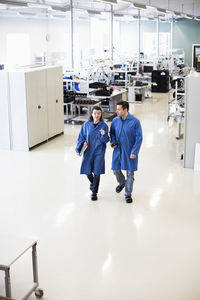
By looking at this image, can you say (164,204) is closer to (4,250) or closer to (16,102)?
(4,250)

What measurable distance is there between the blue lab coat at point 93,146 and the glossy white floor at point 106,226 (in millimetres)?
565

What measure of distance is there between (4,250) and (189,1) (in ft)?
53.7

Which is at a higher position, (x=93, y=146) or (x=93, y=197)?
(x=93, y=146)

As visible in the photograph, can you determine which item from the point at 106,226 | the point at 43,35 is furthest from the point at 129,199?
the point at 43,35

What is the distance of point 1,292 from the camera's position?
373 cm

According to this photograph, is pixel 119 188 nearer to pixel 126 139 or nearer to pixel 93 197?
pixel 93 197

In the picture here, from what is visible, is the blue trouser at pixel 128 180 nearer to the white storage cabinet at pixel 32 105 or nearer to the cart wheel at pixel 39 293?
the cart wheel at pixel 39 293

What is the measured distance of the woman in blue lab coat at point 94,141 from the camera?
18.5 ft

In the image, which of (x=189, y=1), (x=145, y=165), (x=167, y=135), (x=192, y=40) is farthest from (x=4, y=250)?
(x=192, y=40)

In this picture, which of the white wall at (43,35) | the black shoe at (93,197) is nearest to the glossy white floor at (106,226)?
the black shoe at (93,197)

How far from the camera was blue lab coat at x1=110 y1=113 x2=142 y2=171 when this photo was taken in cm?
556

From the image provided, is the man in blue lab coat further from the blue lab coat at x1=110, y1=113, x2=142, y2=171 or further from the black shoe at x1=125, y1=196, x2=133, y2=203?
the black shoe at x1=125, y1=196, x2=133, y2=203

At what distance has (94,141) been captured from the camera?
18.6 ft

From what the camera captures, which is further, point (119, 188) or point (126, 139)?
point (119, 188)
